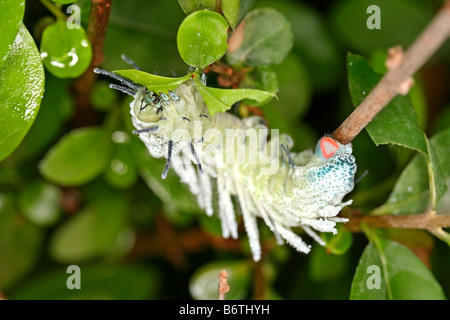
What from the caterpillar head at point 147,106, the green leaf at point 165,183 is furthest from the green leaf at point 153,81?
the green leaf at point 165,183

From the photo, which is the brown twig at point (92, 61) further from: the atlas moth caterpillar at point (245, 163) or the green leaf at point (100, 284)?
the green leaf at point (100, 284)

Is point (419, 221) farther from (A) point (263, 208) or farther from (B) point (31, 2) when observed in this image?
(B) point (31, 2)

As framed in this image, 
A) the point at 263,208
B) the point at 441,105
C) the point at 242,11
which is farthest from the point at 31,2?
the point at 441,105

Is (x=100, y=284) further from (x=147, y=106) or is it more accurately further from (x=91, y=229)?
(x=147, y=106)

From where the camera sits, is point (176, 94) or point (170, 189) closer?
point (176, 94)

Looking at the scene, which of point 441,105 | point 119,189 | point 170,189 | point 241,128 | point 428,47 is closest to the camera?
point 428,47

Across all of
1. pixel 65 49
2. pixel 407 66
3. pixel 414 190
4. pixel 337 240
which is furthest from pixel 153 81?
pixel 414 190

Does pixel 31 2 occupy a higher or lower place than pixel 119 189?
higher
